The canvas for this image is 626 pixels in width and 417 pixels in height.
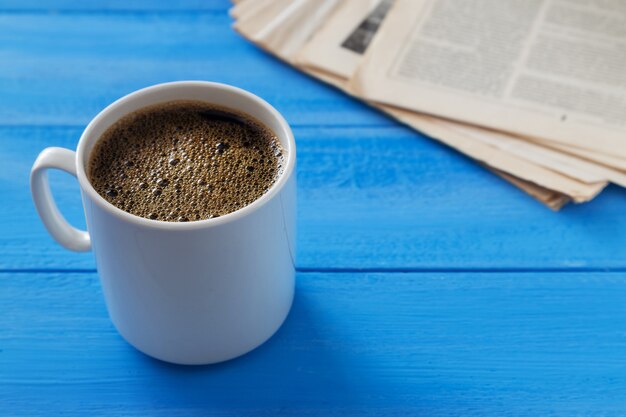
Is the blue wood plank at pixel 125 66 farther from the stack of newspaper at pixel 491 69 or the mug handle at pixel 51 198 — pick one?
the mug handle at pixel 51 198

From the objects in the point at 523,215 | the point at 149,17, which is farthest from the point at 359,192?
the point at 149,17

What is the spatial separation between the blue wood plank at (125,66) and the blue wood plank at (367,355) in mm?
209

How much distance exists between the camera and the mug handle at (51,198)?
49cm

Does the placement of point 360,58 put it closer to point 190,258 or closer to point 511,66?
point 511,66

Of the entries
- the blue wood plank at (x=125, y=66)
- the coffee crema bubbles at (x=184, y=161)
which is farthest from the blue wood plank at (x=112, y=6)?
the coffee crema bubbles at (x=184, y=161)

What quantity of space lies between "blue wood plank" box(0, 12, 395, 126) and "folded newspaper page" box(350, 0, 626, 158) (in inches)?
2.2

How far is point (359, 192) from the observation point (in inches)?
26.8

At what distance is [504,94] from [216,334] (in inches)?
15.5

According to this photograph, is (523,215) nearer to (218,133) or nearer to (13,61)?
(218,133)

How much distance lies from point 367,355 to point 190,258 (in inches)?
6.5

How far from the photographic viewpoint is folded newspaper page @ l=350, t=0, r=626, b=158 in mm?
727

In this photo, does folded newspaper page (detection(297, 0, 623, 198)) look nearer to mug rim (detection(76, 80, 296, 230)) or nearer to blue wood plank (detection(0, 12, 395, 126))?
blue wood plank (detection(0, 12, 395, 126))

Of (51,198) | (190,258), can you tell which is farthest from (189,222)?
(51,198)

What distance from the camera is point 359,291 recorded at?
1.97 ft
